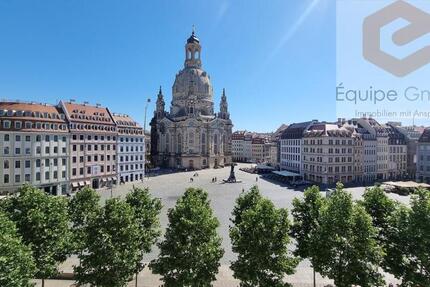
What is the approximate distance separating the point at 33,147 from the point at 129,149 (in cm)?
2705

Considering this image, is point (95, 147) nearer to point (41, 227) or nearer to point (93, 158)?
point (93, 158)

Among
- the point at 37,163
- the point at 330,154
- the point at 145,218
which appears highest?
the point at 330,154

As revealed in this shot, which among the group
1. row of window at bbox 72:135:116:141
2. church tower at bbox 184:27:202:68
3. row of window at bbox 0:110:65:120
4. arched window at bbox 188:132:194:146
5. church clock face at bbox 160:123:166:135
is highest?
church tower at bbox 184:27:202:68

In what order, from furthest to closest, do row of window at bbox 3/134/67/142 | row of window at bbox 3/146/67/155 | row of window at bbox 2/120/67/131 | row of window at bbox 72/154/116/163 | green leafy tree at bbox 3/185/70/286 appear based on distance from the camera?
row of window at bbox 72/154/116/163 → row of window at bbox 2/120/67/131 → row of window at bbox 3/134/67/142 → row of window at bbox 3/146/67/155 → green leafy tree at bbox 3/185/70/286

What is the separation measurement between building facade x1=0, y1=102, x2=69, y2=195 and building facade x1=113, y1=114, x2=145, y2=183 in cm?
1646

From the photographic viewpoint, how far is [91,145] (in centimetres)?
6806

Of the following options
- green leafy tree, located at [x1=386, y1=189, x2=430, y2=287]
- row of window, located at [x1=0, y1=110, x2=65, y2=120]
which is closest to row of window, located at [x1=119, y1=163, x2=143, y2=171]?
row of window, located at [x1=0, y1=110, x2=65, y2=120]

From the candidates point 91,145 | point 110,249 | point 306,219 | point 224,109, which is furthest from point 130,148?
point 224,109

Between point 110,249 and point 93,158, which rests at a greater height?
point 93,158

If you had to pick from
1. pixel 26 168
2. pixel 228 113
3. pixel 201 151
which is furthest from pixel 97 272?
pixel 228 113

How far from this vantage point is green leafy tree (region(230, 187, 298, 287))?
62.2 feet

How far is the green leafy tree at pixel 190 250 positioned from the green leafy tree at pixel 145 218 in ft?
7.56

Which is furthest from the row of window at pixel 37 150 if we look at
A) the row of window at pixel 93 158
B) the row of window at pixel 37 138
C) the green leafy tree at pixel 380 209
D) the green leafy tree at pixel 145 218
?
the green leafy tree at pixel 380 209

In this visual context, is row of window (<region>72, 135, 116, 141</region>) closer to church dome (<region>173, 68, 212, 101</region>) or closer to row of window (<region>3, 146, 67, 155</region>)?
row of window (<region>3, 146, 67, 155</region>)
